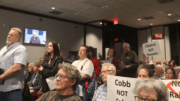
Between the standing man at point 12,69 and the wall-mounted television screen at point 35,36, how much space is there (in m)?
4.66

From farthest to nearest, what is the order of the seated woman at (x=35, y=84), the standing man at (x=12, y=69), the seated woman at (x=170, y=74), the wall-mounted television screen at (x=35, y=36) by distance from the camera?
1. the wall-mounted television screen at (x=35, y=36)
2. the seated woman at (x=35, y=84)
3. the seated woman at (x=170, y=74)
4. the standing man at (x=12, y=69)

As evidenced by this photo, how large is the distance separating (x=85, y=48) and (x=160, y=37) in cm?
791

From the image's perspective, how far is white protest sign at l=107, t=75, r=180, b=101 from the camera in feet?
4.25

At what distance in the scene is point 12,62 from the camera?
6.23ft

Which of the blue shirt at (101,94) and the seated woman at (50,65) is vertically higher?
the seated woman at (50,65)

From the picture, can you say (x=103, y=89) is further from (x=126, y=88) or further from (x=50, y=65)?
(x=50, y=65)

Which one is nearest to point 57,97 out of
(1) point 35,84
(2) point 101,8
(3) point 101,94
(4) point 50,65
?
(3) point 101,94

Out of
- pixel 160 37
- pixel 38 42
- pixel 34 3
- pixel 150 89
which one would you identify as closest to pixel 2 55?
pixel 150 89

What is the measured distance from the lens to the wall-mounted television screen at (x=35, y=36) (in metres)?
6.39

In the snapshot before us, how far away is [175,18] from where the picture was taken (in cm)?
781

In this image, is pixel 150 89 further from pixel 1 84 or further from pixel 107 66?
pixel 1 84

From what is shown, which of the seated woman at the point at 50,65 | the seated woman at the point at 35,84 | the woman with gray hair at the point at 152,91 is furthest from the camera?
the seated woman at the point at 35,84

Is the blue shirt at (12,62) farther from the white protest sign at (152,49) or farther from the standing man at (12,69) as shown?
the white protest sign at (152,49)

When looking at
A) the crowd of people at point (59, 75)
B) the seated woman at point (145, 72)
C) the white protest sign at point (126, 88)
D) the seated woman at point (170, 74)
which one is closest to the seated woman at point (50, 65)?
the crowd of people at point (59, 75)
